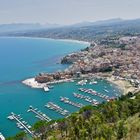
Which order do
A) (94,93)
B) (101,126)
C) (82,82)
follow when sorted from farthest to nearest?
(82,82), (94,93), (101,126)

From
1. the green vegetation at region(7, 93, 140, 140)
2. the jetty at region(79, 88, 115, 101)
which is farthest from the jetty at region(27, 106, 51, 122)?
the jetty at region(79, 88, 115, 101)

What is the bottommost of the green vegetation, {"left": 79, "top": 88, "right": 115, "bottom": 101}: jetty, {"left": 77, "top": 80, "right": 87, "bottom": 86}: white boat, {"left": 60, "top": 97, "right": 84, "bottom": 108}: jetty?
{"left": 77, "top": 80, "right": 87, "bottom": 86}: white boat

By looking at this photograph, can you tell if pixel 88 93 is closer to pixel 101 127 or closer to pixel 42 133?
pixel 42 133

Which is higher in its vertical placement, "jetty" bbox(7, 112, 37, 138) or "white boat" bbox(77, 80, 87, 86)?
"jetty" bbox(7, 112, 37, 138)

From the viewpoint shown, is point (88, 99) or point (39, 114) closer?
point (39, 114)

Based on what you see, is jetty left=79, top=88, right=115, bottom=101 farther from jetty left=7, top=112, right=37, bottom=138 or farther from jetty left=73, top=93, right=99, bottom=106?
jetty left=7, top=112, right=37, bottom=138

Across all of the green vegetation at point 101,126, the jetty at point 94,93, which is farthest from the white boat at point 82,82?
the green vegetation at point 101,126

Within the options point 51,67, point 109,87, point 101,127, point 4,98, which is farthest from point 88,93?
point 51,67

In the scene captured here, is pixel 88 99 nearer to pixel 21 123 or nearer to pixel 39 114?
A: pixel 39 114

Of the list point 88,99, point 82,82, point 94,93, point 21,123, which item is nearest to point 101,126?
point 21,123
